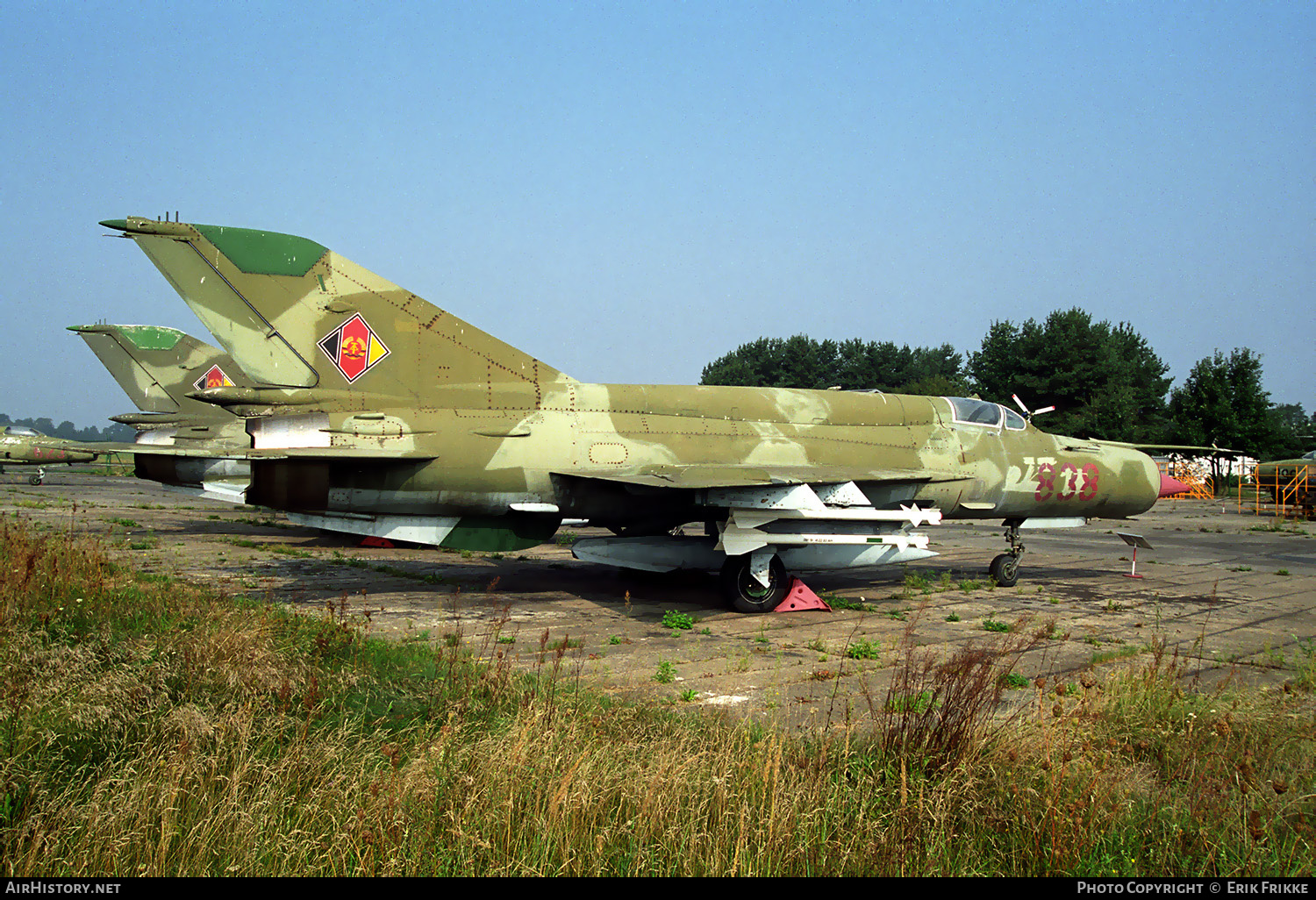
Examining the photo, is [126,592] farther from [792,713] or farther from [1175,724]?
→ [1175,724]

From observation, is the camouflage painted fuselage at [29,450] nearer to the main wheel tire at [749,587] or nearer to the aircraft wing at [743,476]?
the aircraft wing at [743,476]

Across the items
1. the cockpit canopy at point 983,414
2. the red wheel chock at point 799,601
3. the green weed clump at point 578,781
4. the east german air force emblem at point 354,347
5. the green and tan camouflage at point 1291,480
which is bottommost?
the red wheel chock at point 799,601

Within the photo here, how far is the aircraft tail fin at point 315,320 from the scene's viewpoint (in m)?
9.81

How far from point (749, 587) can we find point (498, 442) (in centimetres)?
392

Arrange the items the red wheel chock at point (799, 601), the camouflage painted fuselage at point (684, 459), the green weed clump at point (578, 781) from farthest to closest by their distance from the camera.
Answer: the red wheel chock at point (799, 601), the camouflage painted fuselage at point (684, 459), the green weed clump at point (578, 781)

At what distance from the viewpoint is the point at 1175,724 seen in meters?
5.29

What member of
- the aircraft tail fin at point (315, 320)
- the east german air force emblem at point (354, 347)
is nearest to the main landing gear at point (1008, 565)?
the aircraft tail fin at point (315, 320)

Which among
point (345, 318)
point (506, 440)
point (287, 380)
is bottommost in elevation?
point (506, 440)

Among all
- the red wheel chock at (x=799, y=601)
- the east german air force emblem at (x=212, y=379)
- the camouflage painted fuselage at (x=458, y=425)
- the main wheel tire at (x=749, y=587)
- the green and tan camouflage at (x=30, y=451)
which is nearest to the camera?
the camouflage painted fuselage at (x=458, y=425)

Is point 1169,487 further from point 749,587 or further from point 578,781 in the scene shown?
point 578,781

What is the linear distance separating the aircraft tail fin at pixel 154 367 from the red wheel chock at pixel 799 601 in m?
15.8

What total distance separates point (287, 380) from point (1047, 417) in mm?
50895
